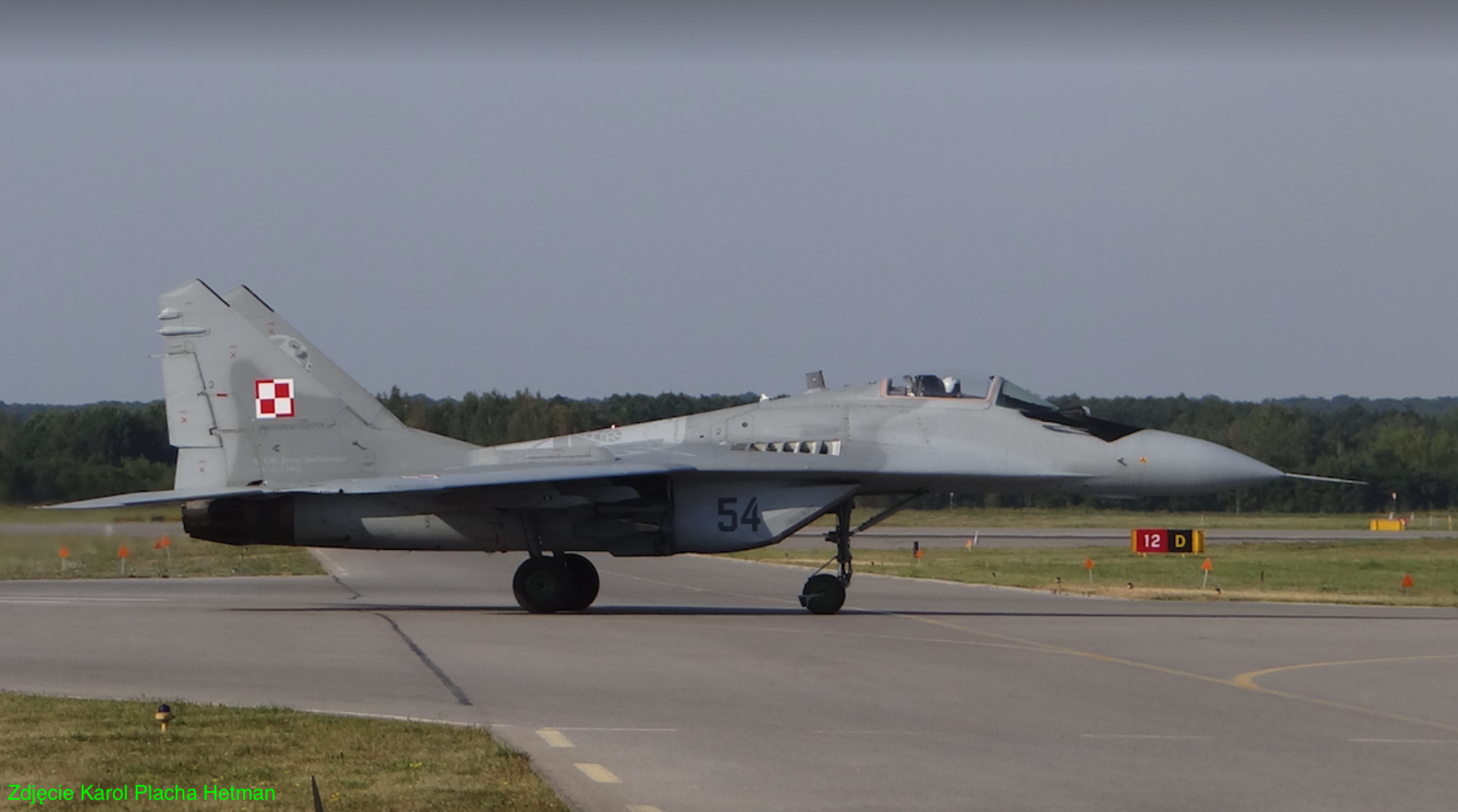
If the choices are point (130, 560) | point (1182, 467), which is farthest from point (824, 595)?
point (130, 560)

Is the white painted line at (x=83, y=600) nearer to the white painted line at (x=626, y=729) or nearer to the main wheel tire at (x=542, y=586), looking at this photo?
the main wheel tire at (x=542, y=586)

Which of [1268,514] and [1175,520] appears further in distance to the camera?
[1268,514]

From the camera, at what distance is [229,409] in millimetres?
21047

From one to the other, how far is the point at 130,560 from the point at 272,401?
652 inches

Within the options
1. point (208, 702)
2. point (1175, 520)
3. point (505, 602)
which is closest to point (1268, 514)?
point (1175, 520)

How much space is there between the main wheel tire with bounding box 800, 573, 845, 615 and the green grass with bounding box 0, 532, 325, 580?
Result: 11.3 m

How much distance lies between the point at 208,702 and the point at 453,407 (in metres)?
53.2

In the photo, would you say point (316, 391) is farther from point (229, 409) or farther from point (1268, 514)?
point (1268, 514)

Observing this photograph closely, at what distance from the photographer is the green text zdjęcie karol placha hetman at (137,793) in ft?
25.9

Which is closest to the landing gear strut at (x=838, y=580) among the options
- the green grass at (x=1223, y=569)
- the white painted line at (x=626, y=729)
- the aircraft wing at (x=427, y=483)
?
the aircraft wing at (x=427, y=483)

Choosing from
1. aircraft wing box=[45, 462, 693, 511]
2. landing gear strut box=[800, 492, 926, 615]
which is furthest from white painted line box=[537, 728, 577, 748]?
landing gear strut box=[800, 492, 926, 615]

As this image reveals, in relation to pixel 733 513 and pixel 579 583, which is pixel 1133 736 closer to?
pixel 733 513

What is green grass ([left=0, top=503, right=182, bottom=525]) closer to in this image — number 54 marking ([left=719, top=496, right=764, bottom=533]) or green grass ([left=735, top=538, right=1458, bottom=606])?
number 54 marking ([left=719, top=496, right=764, bottom=533])

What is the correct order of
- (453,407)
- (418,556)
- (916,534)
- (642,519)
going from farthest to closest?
1. (453,407)
2. (916,534)
3. (418,556)
4. (642,519)
